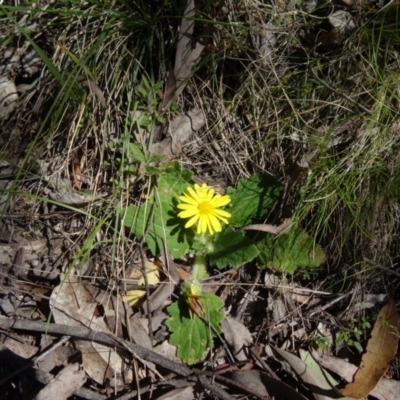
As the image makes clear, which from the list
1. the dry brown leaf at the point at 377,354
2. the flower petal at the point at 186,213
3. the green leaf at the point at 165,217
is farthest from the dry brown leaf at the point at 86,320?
the dry brown leaf at the point at 377,354

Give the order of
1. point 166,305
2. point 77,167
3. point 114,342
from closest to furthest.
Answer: point 114,342 → point 166,305 → point 77,167

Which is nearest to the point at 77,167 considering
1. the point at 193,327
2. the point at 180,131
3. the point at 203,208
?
the point at 180,131

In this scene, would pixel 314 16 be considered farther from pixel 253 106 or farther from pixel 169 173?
pixel 169 173

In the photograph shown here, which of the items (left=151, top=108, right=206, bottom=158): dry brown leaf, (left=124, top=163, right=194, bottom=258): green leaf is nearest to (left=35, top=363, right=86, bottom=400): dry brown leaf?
(left=124, top=163, right=194, bottom=258): green leaf

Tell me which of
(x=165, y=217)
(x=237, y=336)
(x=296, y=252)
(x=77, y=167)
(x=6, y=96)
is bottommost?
(x=237, y=336)

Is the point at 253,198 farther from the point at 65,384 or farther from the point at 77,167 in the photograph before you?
the point at 65,384

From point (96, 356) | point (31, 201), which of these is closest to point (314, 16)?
point (31, 201)

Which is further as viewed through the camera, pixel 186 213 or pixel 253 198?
pixel 253 198
